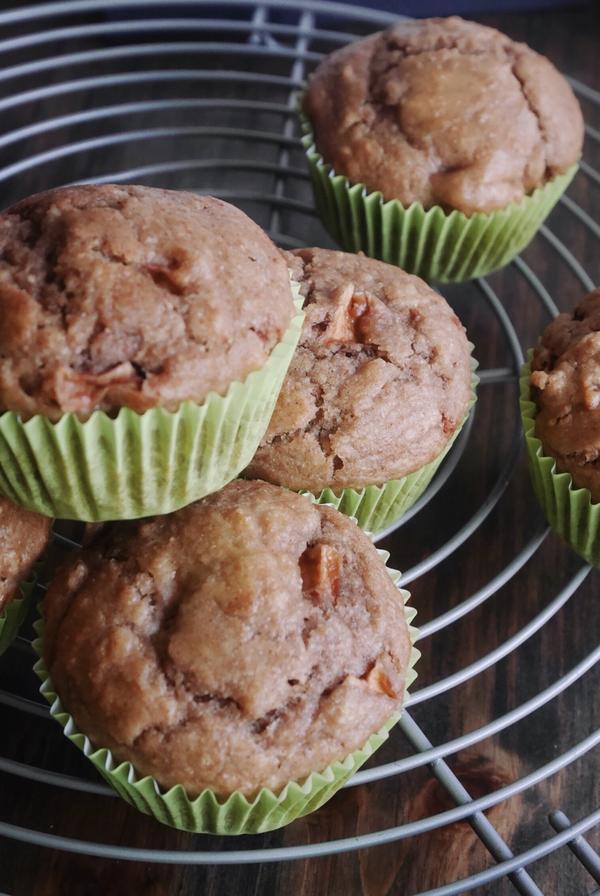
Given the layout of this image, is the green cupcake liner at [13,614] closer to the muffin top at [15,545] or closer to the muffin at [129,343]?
the muffin top at [15,545]

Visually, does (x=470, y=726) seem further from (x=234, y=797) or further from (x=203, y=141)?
(x=203, y=141)

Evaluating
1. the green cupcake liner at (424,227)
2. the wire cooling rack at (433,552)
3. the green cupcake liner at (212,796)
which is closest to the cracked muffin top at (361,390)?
the wire cooling rack at (433,552)

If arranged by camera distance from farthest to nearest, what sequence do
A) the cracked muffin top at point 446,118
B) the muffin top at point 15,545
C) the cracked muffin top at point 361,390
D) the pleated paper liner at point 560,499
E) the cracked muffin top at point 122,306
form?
the cracked muffin top at point 446,118
the pleated paper liner at point 560,499
the cracked muffin top at point 361,390
the muffin top at point 15,545
the cracked muffin top at point 122,306

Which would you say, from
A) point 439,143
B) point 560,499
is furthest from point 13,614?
point 439,143

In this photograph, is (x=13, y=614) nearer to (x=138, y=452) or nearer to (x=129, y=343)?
(x=138, y=452)

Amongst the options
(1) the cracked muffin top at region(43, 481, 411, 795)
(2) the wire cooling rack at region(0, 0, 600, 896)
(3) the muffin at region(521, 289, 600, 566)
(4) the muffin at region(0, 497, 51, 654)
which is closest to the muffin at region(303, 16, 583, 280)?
(2) the wire cooling rack at region(0, 0, 600, 896)

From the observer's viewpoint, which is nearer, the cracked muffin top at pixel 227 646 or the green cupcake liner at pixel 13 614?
the cracked muffin top at pixel 227 646

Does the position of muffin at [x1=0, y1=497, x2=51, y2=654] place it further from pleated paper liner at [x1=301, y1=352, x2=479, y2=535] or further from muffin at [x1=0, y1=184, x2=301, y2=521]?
pleated paper liner at [x1=301, y1=352, x2=479, y2=535]
